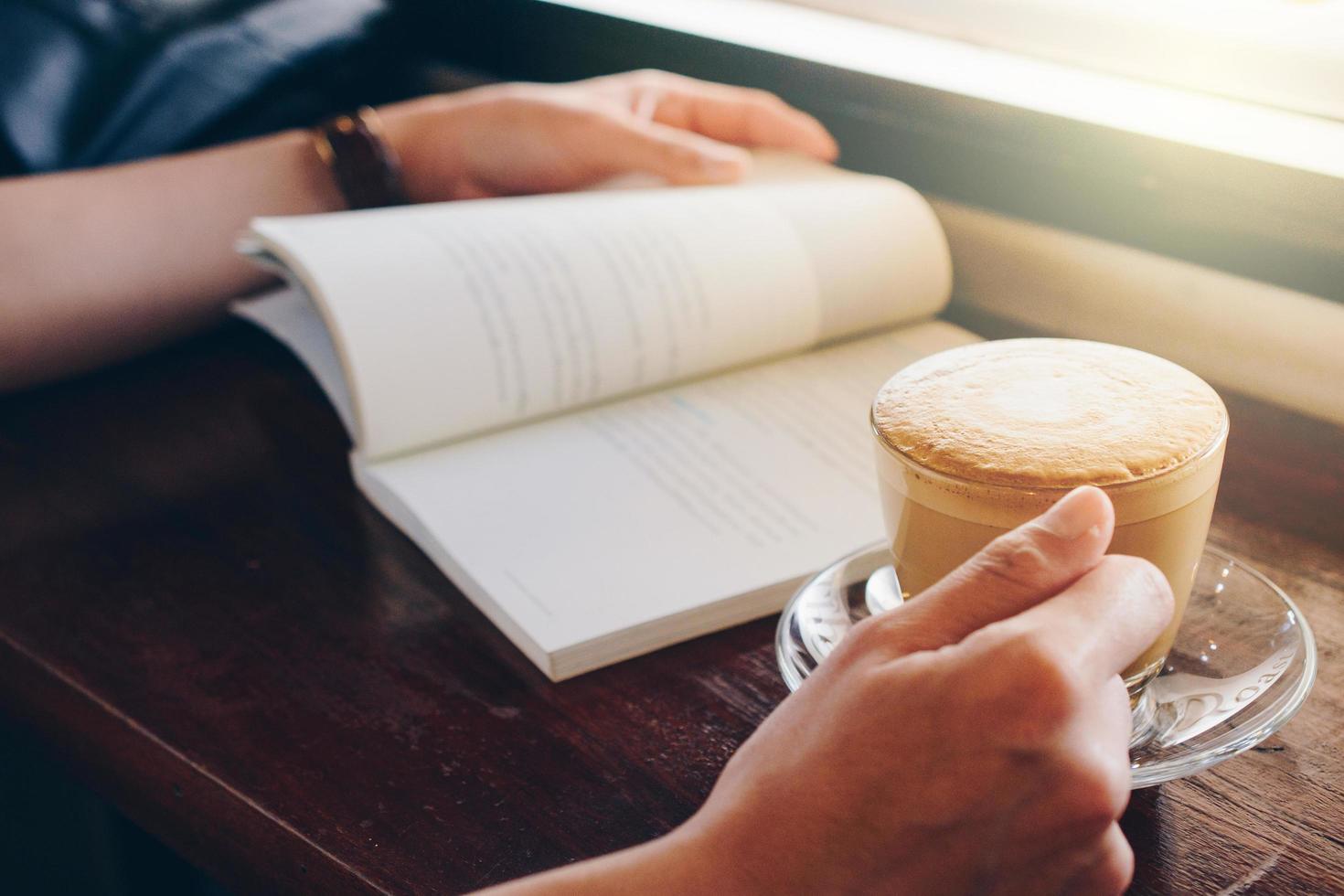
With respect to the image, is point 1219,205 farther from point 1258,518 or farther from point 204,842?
point 204,842

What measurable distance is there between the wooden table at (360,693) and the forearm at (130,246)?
3.8 inches

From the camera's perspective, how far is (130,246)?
0.78 metres

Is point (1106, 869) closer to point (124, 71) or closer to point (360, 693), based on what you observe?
point (360, 693)

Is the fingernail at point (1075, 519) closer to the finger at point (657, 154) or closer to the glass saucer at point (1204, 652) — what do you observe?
the glass saucer at point (1204, 652)

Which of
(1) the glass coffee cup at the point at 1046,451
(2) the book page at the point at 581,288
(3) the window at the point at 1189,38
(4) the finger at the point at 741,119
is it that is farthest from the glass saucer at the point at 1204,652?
(4) the finger at the point at 741,119

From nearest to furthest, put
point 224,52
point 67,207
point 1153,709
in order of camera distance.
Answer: point 1153,709 → point 67,207 → point 224,52

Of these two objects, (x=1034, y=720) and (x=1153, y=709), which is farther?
(x=1153, y=709)

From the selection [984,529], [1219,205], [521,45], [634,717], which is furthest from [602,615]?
[521,45]

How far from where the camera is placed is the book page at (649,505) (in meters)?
0.48

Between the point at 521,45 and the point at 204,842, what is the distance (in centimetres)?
94

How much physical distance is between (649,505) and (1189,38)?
17.9 inches

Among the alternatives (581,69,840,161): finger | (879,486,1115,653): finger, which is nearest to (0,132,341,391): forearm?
(581,69,840,161): finger

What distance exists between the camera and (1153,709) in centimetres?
41

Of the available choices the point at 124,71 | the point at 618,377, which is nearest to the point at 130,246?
the point at 124,71
